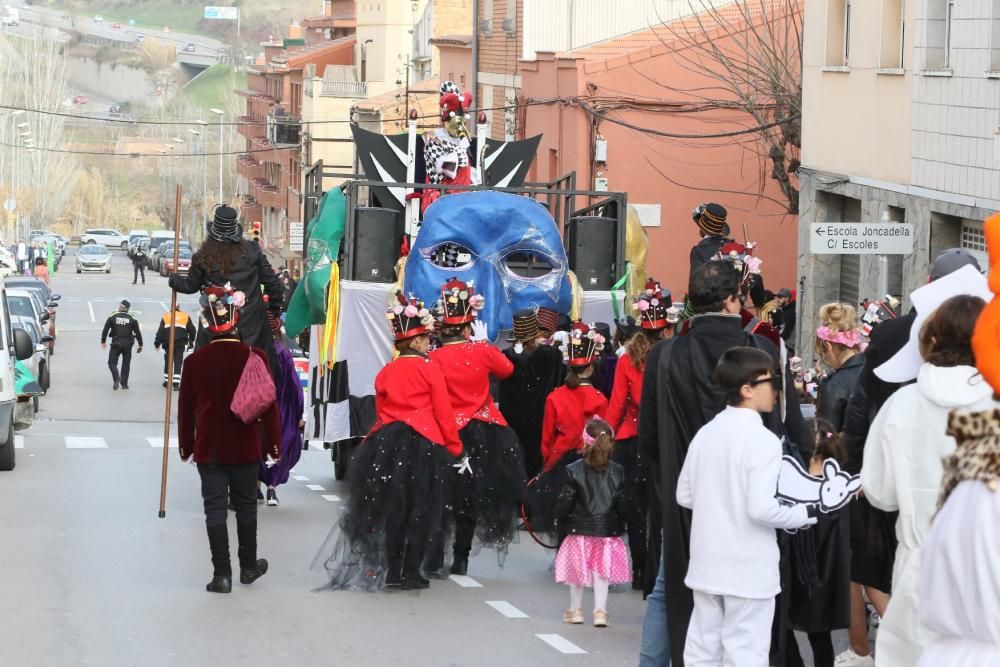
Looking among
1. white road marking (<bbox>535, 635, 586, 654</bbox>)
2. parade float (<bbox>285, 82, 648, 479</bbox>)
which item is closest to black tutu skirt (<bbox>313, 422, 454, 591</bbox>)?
white road marking (<bbox>535, 635, 586, 654</bbox>)

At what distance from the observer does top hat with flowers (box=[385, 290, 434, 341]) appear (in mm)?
11125

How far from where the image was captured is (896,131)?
68.9ft

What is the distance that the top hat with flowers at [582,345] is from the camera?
11844 mm

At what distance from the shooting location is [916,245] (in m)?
20.1

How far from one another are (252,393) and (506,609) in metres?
1.98

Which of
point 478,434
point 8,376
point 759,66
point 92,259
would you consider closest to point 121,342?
point 759,66

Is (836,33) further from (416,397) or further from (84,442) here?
(416,397)

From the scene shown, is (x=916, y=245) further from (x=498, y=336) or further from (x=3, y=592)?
(x=3, y=592)

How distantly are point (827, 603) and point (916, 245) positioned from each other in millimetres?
12299

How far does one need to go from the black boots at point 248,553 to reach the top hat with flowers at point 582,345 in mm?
2272

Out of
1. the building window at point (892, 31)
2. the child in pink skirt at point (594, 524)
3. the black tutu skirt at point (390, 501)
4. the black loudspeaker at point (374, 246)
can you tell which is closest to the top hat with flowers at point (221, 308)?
the black tutu skirt at point (390, 501)

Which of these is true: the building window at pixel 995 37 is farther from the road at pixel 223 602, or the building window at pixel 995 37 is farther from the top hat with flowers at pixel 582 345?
the top hat with flowers at pixel 582 345

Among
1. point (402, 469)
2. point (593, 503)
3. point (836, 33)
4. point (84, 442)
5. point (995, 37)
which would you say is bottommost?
point (84, 442)

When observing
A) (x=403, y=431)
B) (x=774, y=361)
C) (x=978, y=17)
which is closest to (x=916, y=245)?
(x=978, y=17)
